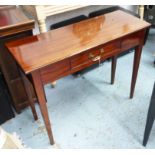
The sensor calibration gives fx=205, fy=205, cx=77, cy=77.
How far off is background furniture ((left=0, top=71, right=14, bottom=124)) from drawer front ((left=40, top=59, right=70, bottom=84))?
0.48 metres

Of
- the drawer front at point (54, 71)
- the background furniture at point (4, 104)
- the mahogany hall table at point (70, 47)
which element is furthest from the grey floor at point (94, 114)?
the drawer front at point (54, 71)

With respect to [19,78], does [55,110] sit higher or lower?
lower

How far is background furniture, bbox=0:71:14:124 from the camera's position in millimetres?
1386

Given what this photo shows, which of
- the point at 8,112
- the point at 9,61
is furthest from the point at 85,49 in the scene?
the point at 8,112

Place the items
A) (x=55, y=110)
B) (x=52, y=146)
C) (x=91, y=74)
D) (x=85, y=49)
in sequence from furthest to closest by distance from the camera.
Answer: (x=91, y=74), (x=55, y=110), (x=52, y=146), (x=85, y=49)

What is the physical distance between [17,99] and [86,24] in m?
0.74

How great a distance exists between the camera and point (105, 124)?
4.82 ft

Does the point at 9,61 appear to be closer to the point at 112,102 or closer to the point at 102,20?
the point at 102,20

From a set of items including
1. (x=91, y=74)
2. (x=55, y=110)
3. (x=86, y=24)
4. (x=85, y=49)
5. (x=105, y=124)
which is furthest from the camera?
(x=91, y=74)

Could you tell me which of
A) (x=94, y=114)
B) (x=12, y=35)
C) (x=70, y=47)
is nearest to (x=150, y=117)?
(x=94, y=114)

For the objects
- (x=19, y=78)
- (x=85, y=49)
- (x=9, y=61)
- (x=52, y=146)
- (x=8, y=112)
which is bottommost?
(x=52, y=146)

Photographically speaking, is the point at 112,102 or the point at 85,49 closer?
the point at 85,49

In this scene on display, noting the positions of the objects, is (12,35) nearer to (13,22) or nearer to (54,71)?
(13,22)

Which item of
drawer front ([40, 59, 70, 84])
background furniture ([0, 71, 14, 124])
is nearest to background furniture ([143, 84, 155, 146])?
drawer front ([40, 59, 70, 84])
